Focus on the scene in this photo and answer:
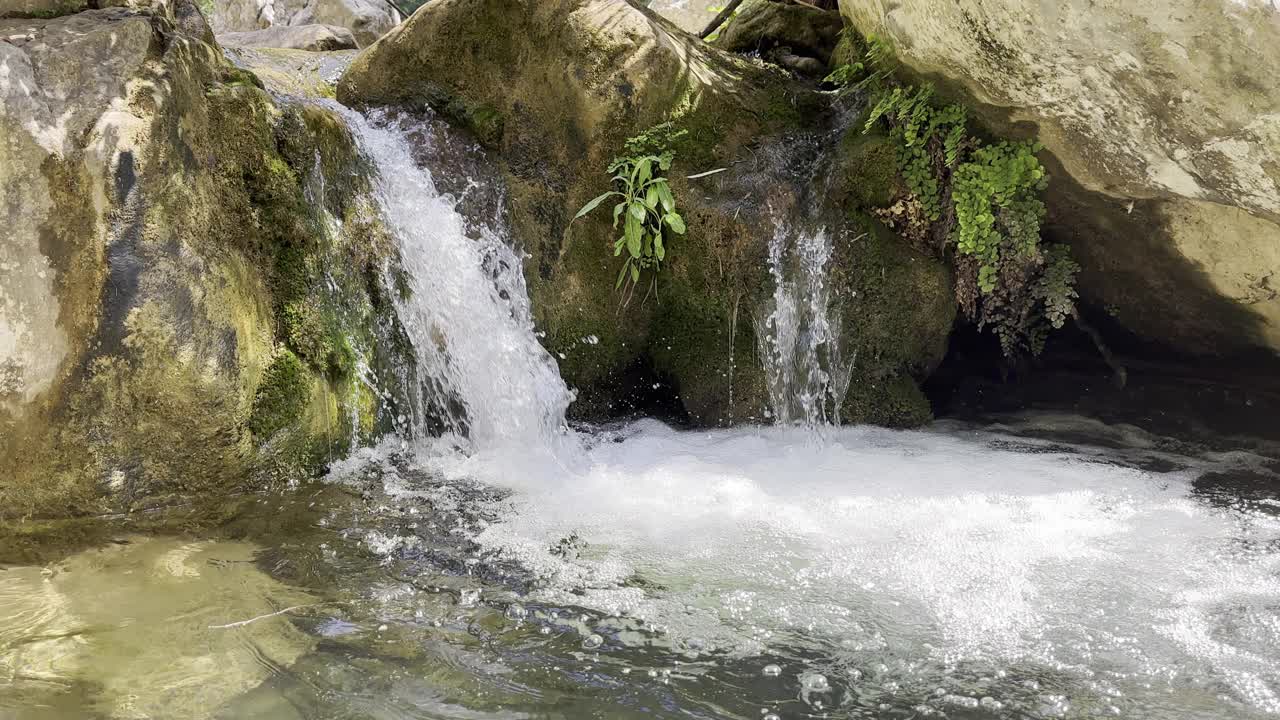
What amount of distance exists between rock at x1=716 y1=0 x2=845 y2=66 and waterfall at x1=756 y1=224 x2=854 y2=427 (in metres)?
1.59

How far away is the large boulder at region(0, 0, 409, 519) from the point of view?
13.0 feet

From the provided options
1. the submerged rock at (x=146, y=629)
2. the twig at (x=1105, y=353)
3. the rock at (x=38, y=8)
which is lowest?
the submerged rock at (x=146, y=629)

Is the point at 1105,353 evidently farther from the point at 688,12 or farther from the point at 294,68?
the point at 688,12

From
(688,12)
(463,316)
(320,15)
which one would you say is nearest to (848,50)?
(463,316)

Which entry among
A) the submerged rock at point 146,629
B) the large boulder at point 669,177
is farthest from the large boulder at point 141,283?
the large boulder at point 669,177

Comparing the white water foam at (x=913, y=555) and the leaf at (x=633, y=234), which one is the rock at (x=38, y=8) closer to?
the white water foam at (x=913, y=555)

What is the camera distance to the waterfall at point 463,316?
559 cm

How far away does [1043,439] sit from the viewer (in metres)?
5.98

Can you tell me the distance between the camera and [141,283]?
4.10m

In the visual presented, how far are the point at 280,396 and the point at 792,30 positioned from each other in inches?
180

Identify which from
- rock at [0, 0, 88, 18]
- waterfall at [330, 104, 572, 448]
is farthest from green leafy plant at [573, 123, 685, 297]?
rock at [0, 0, 88, 18]

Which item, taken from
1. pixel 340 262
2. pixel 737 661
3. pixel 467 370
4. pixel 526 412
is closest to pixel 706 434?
pixel 526 412

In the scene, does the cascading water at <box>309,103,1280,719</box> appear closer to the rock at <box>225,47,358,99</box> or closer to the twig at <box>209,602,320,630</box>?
the twig at <box>209,602,320,630</box>

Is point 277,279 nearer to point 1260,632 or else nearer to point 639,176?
point 639,176
